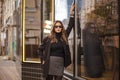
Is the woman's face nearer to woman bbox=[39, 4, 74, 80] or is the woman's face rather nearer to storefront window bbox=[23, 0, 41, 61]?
woman bbox=[39, 4, 74, 80]

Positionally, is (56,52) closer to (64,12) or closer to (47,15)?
(64,12)

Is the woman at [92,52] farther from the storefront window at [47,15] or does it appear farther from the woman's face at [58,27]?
the storefront window at [47,15]

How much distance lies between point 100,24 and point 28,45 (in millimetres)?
5576

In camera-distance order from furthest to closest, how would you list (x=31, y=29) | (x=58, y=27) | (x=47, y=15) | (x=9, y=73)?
(x=9, y=73) < (x=31, y=29) < (x=47, y=15) < (x=58, y=27)

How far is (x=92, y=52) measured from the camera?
20.3ft

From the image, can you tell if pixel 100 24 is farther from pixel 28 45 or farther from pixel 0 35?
pixel 0 35

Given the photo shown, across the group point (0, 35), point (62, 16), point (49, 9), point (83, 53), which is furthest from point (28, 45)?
point (0, 35)

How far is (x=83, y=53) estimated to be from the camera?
6816mm

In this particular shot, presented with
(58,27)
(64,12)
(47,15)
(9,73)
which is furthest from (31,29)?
(58,27)

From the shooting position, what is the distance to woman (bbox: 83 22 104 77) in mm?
5859

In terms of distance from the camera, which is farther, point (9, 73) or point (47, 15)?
point (9, 73)

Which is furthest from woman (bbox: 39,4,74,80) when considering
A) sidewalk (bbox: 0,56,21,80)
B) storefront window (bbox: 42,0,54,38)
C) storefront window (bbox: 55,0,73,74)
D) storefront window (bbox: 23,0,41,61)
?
sidewalk (bbox: 0,56,21,80)

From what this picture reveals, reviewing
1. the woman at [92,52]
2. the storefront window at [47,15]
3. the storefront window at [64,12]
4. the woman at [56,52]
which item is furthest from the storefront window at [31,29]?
the woman at [56,52]

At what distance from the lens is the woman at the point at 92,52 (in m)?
5.86
